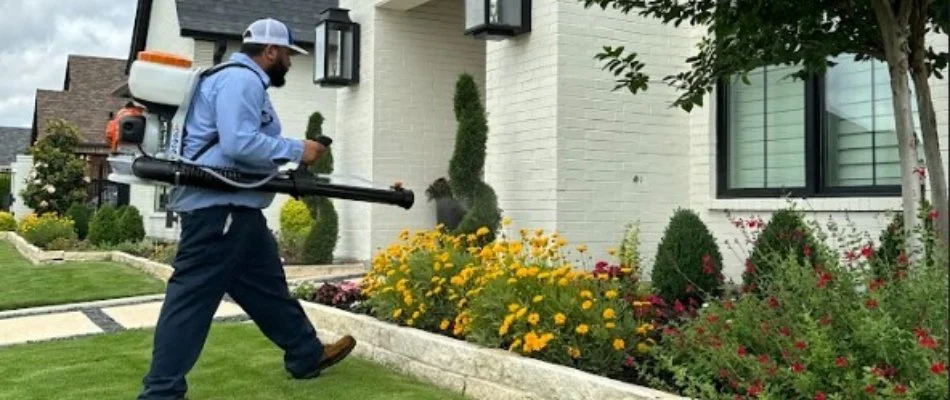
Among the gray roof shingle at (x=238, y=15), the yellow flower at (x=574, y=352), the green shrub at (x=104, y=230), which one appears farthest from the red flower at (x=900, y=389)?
the green shrub at (x=104, y=230)

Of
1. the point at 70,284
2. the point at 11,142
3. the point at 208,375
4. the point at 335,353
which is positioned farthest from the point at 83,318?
the point at 11,142

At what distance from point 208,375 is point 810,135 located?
15.8ft

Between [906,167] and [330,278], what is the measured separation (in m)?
6.43

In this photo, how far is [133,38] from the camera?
21250 millimetres

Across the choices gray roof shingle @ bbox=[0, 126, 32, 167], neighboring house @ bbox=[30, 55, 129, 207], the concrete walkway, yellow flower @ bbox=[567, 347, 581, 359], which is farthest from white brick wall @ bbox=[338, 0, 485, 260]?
gray roof shingle @ bbox=[0, 126, 32, 167]

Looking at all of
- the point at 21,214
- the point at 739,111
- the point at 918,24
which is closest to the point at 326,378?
the point at 918,24

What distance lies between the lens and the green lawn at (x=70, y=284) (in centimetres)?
869

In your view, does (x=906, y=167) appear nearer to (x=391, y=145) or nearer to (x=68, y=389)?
(x=68, y=389)

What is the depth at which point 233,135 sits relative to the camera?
3797 mm

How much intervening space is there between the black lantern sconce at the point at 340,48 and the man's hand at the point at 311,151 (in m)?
6.40

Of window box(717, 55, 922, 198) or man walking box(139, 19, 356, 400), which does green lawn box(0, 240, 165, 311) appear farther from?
window box(717, 55, 922, 198)

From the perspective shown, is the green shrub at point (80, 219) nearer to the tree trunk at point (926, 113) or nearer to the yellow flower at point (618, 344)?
the yellow flower at point (618, 344)

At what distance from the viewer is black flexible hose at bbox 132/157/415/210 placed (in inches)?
150

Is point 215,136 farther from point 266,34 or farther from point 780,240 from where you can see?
point 780,240
